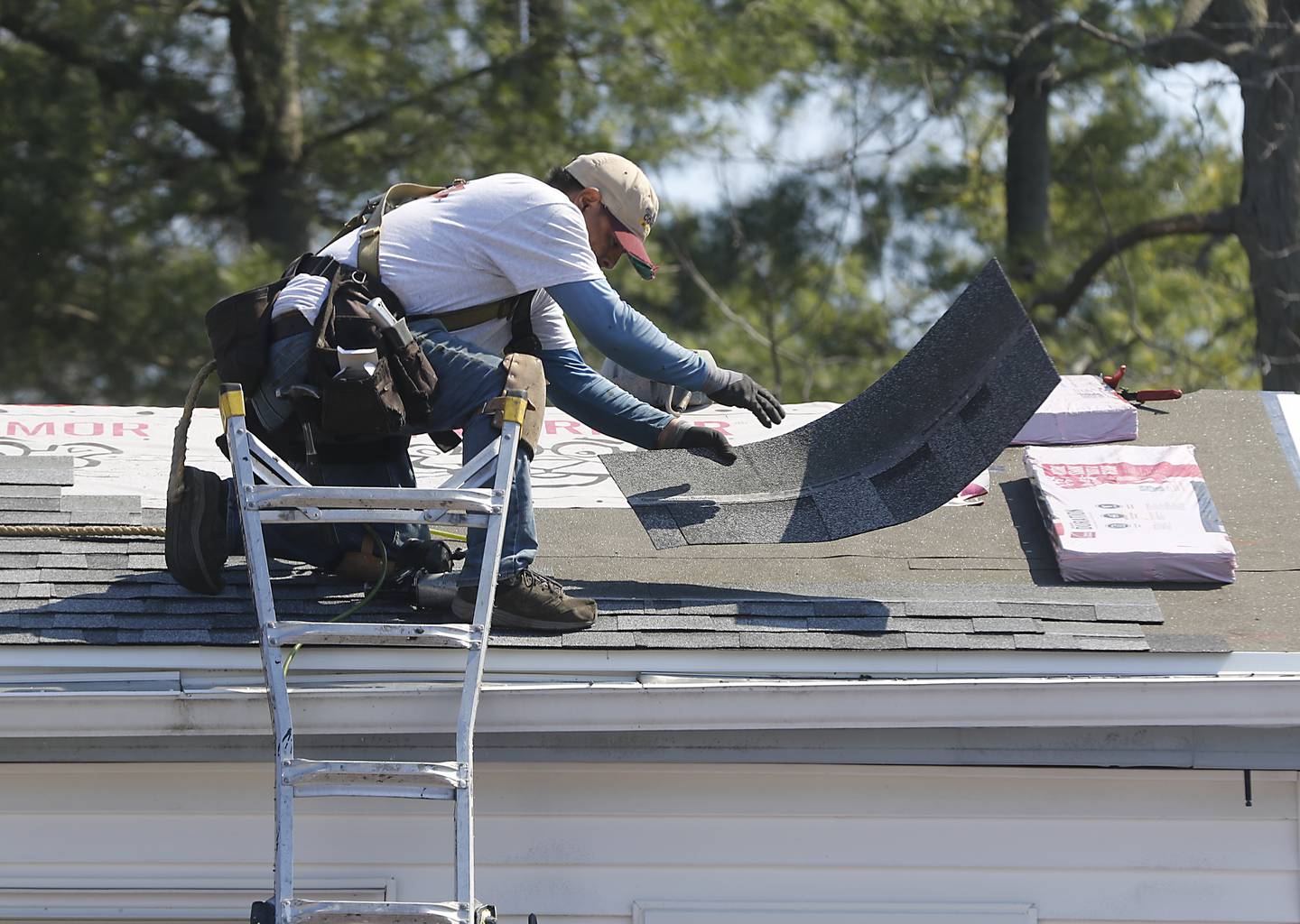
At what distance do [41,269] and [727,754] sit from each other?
10.6 metres

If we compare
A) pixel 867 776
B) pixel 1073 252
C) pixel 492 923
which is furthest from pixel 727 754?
pixel 1073 252

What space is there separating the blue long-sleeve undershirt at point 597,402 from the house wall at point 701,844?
0.94 meters

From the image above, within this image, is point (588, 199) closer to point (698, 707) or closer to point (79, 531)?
point (698, 707)

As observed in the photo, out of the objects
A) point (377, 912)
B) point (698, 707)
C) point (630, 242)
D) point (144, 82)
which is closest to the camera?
point (377, 912)

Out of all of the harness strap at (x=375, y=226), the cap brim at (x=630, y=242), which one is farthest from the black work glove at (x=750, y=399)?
the harness strap at (x=375, y=226)

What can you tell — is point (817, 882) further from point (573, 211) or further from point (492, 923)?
point (573, 211)

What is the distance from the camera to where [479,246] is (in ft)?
14.6

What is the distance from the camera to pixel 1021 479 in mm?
5613

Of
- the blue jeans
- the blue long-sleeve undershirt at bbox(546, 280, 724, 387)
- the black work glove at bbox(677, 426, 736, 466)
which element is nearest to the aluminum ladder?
the blue jeans

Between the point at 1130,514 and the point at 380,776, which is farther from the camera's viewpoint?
the point at 1130,514

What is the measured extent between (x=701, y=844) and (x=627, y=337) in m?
1.36

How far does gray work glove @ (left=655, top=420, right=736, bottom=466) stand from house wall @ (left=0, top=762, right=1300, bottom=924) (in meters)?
0.86

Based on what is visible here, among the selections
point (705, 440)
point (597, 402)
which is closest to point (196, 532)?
point (597, 402)

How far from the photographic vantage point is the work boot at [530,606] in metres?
4.37
